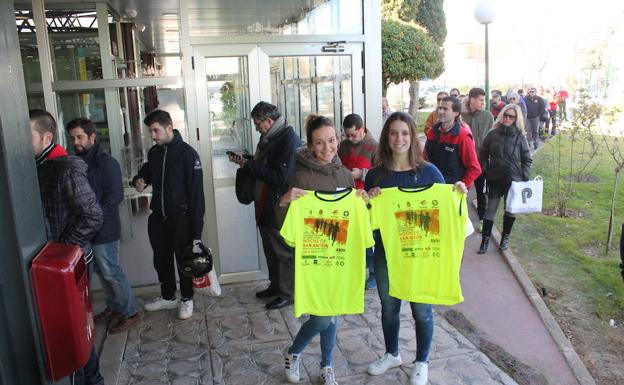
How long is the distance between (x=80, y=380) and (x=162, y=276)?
76.8 inches

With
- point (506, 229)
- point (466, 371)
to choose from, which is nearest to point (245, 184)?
point (466, 371)

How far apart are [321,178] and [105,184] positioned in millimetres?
1718

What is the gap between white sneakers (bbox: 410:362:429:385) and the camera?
3.38 meters

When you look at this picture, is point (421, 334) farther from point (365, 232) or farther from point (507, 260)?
point (507, 260)

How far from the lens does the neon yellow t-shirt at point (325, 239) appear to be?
3.03 meters

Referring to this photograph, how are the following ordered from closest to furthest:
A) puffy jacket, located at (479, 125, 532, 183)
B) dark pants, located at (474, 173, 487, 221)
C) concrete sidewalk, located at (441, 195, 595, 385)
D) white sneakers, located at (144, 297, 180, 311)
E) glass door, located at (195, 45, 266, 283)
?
concrete sidewalk, located at (441, 195, 595, 385) → white sneakers, located at (144, 297, 180, 311) → glass door, located at (195, 45, 266, 283) → puffy jacket, located at (479, 125, 532, 183) → dark pants, located at (474, 173, 487, 221)

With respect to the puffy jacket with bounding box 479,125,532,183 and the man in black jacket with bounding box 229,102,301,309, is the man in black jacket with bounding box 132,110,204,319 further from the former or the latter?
the puffy jacket with bounding box 479,125,532,183

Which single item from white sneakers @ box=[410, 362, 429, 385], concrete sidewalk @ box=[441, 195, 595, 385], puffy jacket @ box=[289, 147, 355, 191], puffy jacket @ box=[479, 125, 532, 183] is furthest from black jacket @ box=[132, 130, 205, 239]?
puffy jacket @ box=[479, 125, 532, 183]

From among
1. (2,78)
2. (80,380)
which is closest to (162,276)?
(80,380)

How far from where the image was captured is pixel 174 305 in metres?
4.79

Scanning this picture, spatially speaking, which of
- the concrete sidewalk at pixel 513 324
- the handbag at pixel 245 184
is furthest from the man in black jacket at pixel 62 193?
the concrete sidewalk at pixel 513 324

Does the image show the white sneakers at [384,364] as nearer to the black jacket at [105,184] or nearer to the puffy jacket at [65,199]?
the puffy jacket at [65,199]

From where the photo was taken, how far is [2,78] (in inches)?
51.8

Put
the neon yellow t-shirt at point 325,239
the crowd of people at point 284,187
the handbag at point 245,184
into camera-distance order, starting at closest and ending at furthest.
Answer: the crowd of people at point 284,187
the neon yellow t-shirt at point 325,239
the handbag at point 245,184
